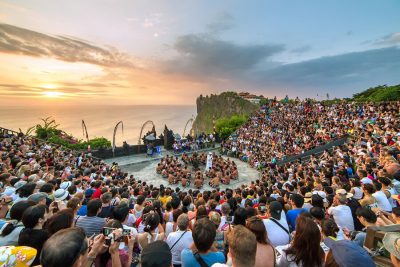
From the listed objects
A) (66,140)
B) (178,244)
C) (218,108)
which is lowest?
(66,140)

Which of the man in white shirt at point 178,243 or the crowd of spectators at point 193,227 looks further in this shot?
the man in white shirt at point 178,243

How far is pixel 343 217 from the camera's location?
13.9 feet

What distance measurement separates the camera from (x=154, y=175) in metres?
15.5

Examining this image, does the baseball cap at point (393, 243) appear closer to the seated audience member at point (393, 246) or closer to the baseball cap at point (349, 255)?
the seated audience member at point (393, 246)

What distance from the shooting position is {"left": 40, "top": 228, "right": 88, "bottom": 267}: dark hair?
5.36 ft

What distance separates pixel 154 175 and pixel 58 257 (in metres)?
14.3

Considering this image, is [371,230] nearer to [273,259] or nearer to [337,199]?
[273,259]

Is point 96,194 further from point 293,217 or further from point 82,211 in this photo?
point 293,217

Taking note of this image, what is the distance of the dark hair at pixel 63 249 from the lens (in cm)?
163

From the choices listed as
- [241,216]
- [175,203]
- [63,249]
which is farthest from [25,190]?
[241,216]

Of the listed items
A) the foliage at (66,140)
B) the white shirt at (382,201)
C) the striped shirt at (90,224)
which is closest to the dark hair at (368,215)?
the white shirt at (382,201)

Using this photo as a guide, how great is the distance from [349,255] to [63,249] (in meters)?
2.60

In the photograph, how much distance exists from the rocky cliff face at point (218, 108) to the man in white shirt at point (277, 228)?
4869 centimetres

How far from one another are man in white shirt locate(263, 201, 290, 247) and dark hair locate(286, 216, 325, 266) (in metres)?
0.91
